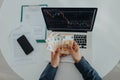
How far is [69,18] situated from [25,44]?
0.27 metres

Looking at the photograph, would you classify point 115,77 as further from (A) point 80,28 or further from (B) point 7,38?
(B) point 7,38

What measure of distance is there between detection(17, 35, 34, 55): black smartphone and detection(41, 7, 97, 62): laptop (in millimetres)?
132

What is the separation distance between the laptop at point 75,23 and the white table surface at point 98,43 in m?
0.04

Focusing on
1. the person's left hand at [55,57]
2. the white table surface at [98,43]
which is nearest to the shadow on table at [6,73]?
the white table surface at [98,43]

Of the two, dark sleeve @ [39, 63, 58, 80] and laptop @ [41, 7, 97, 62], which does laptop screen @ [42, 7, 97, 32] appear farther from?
dark sleeve @ [39, 63, 58, 80]

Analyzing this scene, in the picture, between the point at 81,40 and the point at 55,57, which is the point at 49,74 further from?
the point at 81,40

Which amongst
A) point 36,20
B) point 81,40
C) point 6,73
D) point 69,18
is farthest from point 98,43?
point 6,73

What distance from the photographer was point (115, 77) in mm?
1817

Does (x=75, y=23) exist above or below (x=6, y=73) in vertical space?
above

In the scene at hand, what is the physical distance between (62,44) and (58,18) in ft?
0.43

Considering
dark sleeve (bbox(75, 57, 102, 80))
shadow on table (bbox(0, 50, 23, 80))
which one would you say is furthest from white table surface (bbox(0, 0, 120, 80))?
shadow on table (bbox(0, 50, 23, 80))

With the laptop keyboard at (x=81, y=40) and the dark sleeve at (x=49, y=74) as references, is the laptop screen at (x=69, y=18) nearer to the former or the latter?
the laptop keyboard at (x=81, y=40)

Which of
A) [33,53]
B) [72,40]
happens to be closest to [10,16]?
[33,53]

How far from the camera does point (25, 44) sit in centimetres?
136
